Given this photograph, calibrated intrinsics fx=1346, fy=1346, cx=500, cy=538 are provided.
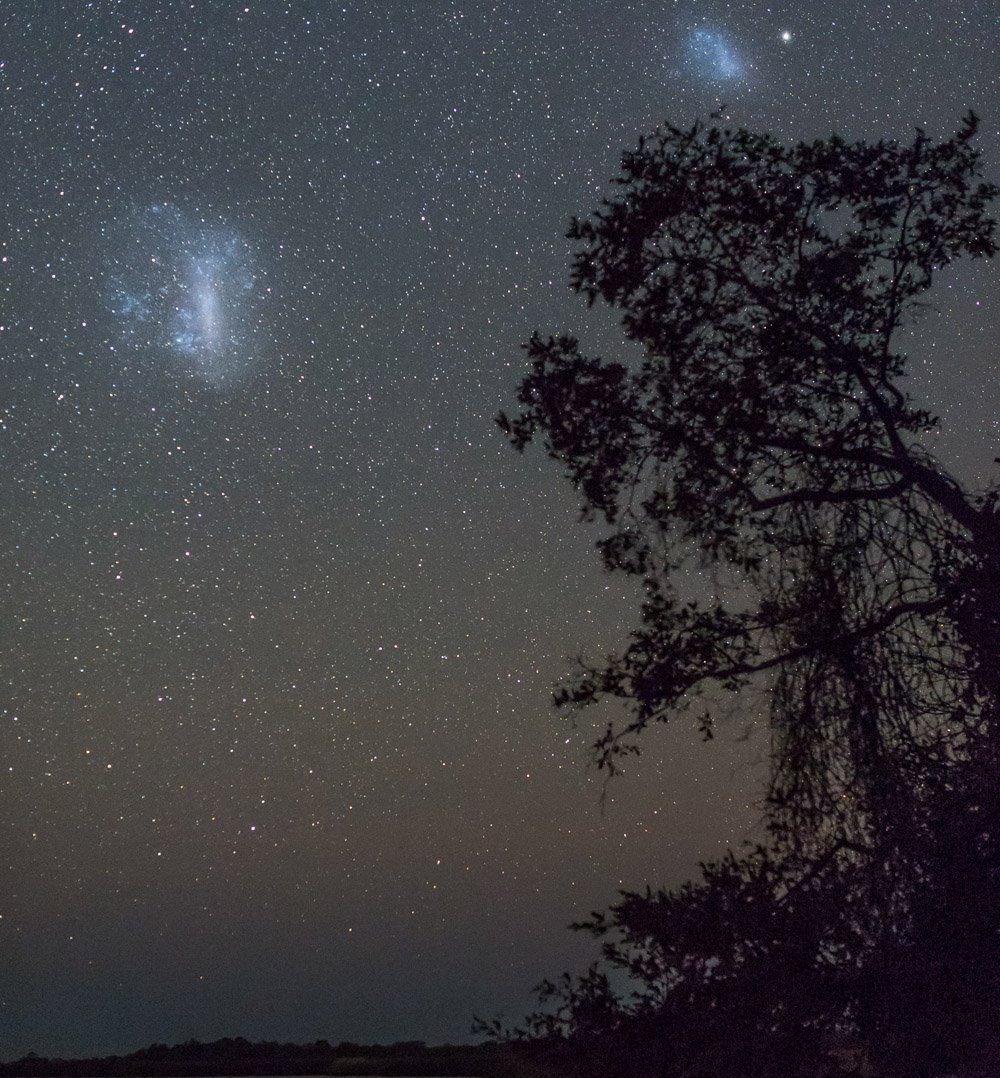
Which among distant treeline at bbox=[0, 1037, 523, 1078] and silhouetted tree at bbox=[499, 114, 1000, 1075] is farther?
distant treeline at bbox=[0, 1037, 523, 1078]

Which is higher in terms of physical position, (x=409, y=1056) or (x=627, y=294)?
(x=627, y=294)

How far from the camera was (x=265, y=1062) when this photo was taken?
1338 cm

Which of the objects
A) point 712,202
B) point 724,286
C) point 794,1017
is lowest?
point 794,1017

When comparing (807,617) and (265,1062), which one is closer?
(807,617)

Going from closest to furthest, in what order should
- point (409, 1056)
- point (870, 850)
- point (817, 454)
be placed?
point (870, 850) → point (817, 454) → point (409, 1056)

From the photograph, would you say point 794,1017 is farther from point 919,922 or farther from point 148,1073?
point 148,1073

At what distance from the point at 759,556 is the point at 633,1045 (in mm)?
2639

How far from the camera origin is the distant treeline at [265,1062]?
12.6m

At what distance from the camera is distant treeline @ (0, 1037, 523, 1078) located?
12570 millimetres

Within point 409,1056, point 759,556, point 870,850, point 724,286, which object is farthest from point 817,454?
point 409,1056

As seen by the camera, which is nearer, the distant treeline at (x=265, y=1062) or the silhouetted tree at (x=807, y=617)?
the silhouetted tree at (x=807, y=617)

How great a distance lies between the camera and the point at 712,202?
7648mm

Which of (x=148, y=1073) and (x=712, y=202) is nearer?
(x=712, y=202)

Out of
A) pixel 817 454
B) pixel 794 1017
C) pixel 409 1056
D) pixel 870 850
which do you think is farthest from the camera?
pixel 409 1056
